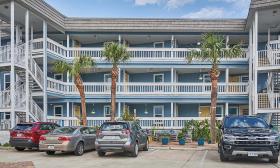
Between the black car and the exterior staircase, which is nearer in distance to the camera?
the black car

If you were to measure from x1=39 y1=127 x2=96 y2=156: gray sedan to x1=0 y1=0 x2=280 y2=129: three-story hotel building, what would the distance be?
9.78 m

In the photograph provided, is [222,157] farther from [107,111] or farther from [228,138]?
[107,111]

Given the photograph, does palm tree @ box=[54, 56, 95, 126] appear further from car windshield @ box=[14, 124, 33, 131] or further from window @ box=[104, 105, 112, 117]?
window @ box=[104, 105, 112, 117]

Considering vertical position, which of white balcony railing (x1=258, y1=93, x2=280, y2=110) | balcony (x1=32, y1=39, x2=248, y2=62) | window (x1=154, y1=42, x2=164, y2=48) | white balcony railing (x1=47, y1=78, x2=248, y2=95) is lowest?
white balcony railing (x1=258, y1=93, x2=280, y2=110)

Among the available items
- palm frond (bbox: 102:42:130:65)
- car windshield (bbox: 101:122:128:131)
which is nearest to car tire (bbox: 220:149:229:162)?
car windshield (bbox: 101:122:128:131)

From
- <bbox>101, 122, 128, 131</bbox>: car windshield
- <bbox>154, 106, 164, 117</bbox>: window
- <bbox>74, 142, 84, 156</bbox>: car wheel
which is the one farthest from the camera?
<bbox>154, 106, 164, 117</bbox>: window

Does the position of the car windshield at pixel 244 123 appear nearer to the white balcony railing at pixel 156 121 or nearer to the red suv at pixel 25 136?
the red suv at pixel 25 136

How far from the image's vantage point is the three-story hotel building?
3050 centimetres

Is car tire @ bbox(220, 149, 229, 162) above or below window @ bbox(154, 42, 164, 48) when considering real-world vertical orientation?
below

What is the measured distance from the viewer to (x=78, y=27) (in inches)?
1401

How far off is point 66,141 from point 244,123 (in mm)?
7803

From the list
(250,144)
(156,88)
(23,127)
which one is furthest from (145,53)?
(250,144)

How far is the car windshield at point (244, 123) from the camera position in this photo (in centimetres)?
1784

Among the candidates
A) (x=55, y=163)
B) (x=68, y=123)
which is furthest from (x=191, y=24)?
(x=55, y=163)
